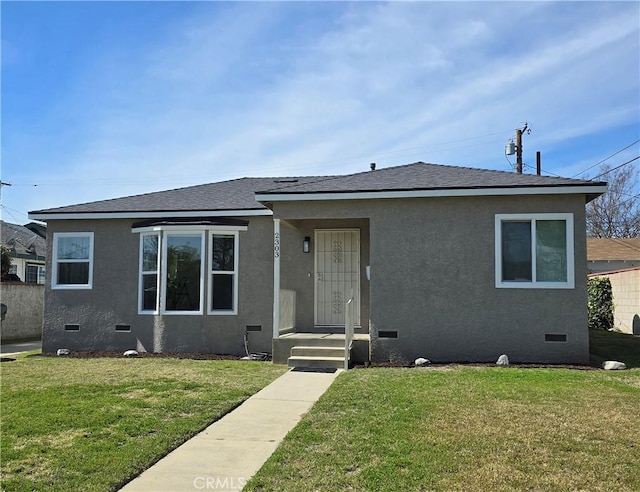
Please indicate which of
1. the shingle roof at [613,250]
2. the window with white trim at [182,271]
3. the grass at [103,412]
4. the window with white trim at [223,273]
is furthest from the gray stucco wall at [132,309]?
the shingle roof at [613,250]

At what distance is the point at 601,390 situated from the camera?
7.55 m

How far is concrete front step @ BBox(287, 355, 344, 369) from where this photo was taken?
9.91m

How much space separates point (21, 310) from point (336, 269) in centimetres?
1245

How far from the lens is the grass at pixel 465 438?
4.34 m

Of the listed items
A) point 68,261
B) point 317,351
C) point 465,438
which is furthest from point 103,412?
point 68,261

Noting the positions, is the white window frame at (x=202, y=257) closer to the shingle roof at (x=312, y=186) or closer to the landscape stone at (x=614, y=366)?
the shingle roof at (x=312, y=186)

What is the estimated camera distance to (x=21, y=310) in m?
18.6

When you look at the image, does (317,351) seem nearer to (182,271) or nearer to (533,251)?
(182,271)

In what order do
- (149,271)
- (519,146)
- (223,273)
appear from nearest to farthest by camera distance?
(223,273) → (149,271) → (519,146)

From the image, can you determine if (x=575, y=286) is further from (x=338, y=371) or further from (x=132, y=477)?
(x=132, y=477)

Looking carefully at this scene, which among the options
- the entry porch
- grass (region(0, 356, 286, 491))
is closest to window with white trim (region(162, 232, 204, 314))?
grass (region(0, 356, 286, 491))

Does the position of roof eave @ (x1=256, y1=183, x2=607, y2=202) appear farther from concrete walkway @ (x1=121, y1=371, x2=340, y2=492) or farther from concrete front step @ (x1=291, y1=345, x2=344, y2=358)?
concrete walkway @ (x1=121, y1=371, x2=340, y2=492)

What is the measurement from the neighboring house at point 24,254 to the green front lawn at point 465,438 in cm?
2033

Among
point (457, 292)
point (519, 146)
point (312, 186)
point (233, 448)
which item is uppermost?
point (519, 146)
